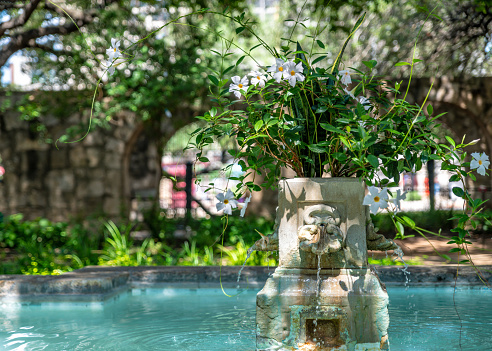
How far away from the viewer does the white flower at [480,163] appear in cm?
206

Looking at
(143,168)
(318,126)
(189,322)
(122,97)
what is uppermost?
(122,97)

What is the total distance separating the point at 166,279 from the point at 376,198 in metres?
2.56

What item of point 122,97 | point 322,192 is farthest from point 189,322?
point 122,97

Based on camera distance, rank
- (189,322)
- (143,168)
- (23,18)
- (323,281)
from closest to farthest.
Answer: (323,281) → (189,322) → (23,18) → (143,168)

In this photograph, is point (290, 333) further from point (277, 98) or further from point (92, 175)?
point (92, 175)

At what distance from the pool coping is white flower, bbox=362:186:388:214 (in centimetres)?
192

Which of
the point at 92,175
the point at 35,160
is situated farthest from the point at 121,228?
the point at 35,160

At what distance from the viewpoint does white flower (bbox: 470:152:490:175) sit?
206cm

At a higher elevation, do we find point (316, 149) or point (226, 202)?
point (316, 149)

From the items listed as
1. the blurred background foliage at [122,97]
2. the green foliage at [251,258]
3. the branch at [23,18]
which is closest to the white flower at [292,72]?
the green foliage at [251,258]

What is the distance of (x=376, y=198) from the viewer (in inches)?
76.5

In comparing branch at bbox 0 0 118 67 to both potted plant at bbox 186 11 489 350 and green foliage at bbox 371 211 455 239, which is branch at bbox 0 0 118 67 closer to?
potted plant at bbox 186 11 489 350

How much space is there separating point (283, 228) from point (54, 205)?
21.5 feet

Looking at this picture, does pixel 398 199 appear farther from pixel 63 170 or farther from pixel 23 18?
pixel 63 170
